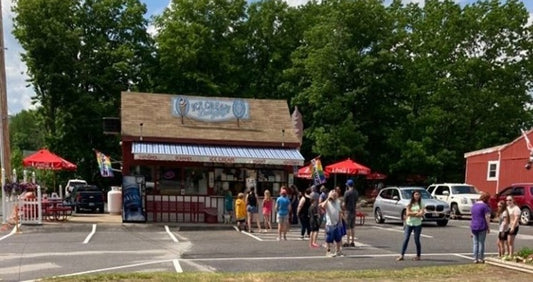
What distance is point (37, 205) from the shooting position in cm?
→ 2223

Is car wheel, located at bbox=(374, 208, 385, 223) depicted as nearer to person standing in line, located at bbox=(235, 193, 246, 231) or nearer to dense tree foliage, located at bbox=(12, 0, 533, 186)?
person standing in line, located at bbox=(235, 193, 246, 231)

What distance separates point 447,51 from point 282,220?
33.3 meters

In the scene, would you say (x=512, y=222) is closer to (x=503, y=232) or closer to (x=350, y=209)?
(x=503, y=232)

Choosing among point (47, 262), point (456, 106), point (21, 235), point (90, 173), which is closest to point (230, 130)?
point (21, 235)

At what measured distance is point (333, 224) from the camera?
15.0m

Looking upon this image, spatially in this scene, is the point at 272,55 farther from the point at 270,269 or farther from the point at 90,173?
the point at 270,269

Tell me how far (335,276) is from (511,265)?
12.7 ft

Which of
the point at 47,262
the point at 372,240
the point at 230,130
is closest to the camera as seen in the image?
the point at 47,262

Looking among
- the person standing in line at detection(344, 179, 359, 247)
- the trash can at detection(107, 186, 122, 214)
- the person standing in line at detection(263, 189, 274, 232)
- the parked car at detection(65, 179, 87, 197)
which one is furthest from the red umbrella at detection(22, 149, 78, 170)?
the person standing in line at detection(344, 179, 359, 247)

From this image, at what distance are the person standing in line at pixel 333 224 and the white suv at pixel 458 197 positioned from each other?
16.1 metres

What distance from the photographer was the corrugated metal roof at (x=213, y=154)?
23.0 m

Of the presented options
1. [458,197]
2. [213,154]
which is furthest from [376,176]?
[213,154]

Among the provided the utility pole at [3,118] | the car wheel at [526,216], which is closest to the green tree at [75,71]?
the utility pole at [3,118]

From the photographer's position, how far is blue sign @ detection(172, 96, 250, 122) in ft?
86.0
